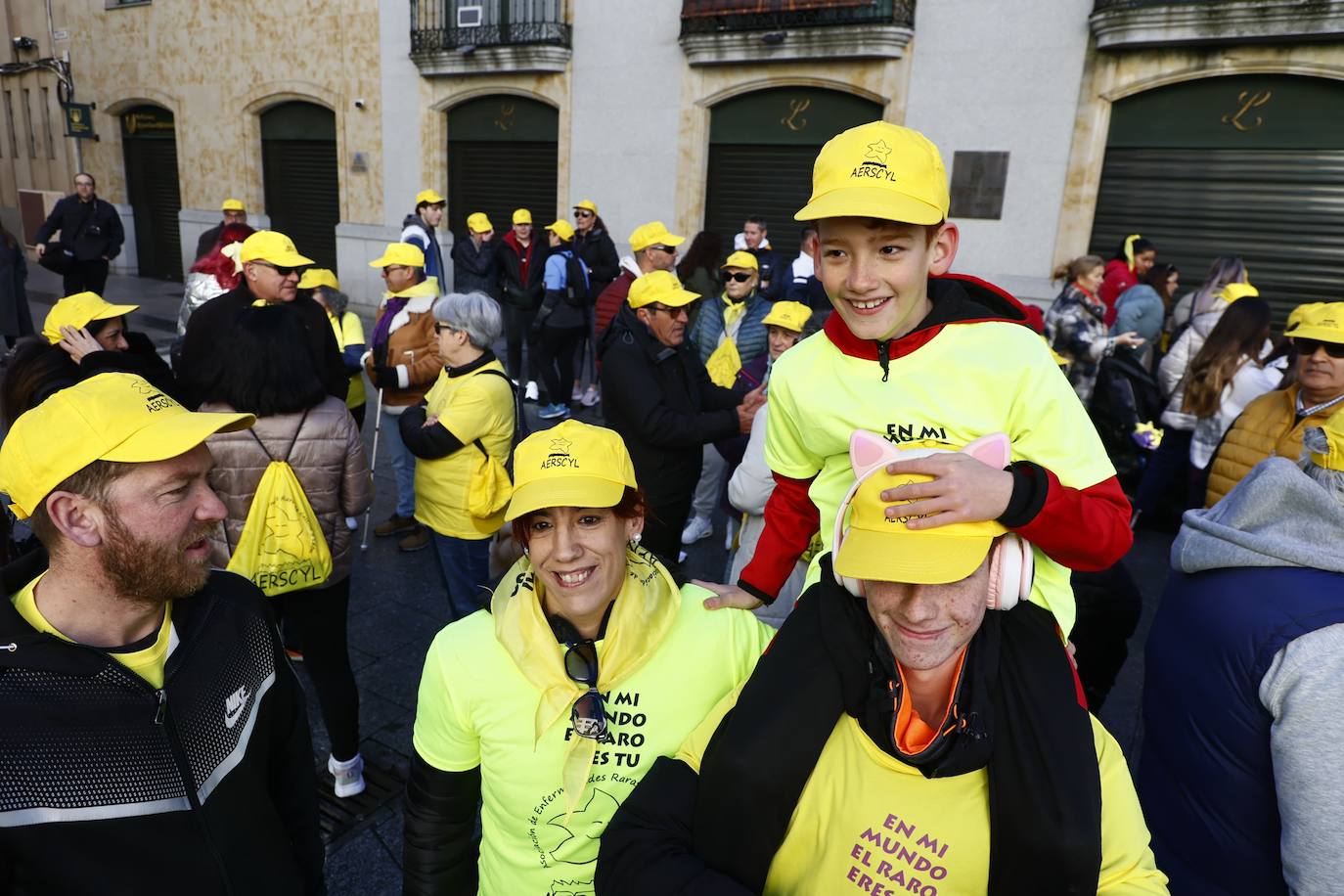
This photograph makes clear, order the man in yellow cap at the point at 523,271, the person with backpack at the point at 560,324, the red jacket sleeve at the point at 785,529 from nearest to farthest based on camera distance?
the red jacket sleeve at the point at 785,529 → the person with backpack at the point at 560,324 → the man in yellow cap at the point at 523,271

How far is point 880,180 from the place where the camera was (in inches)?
70.3

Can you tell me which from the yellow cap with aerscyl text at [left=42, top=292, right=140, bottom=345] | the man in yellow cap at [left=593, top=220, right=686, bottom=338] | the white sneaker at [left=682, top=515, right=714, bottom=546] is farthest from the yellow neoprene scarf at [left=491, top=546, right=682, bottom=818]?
the man in yellow cap at [left=593, top=220, right=686, bottom=338]

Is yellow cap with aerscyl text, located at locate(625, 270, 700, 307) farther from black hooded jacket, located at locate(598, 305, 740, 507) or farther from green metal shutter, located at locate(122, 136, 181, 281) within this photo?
green metal shutter, located at locate(122, 136, 181, 281)

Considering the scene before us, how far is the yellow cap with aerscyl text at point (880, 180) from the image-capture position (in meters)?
1.76

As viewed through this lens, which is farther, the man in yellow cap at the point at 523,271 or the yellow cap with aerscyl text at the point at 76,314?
the man in yellow cap at the point at 523,271

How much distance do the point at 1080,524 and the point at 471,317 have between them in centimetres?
325

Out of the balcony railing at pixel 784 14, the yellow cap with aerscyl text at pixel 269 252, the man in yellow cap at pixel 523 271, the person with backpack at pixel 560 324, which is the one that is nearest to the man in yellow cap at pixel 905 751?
the yellow cap with aerscyl text at pixel 269 252

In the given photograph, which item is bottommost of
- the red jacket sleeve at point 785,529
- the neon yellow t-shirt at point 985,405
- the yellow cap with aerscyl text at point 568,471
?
the red jacket sleeve at point 785,529

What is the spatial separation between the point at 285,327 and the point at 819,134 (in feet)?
35.8

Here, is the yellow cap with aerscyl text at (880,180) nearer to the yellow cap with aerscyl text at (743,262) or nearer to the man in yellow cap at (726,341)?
the man in yellow cap at (726,341)

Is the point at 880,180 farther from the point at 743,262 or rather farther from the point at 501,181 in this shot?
the point at 501,181

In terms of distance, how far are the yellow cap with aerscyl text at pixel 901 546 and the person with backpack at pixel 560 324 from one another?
8243 millimetres

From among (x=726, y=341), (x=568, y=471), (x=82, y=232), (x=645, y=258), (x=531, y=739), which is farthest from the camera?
(x=82, y=232)

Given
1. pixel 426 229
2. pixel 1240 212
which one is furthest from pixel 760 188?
pixel 1240 212
